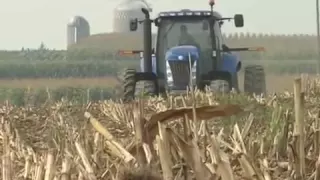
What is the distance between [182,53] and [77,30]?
24.9 meters

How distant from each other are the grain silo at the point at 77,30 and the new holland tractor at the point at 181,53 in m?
23.0

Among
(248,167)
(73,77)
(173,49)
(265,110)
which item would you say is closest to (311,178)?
(248,167)

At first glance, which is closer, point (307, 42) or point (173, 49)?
point (173, 49)

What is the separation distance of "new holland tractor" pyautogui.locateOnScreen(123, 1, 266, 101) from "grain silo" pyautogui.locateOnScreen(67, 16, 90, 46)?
23.0 meters

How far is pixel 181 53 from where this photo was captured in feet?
36.5

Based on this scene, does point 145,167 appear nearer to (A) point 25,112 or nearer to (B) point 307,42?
(A) point 25,112

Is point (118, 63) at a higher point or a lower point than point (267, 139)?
higher

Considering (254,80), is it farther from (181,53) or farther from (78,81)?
(78,81)

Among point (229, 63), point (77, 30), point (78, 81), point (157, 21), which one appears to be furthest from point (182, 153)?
point (77, 30)

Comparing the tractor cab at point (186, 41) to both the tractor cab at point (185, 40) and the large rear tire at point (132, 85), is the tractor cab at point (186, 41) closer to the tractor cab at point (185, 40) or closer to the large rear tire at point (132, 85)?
the tractor cab at point (185, 40)

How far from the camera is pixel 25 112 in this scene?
6.23 metres

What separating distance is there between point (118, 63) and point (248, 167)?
84.9 feet

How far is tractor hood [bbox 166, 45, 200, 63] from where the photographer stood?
11.1 meters

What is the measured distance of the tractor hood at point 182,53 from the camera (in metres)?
11.1
